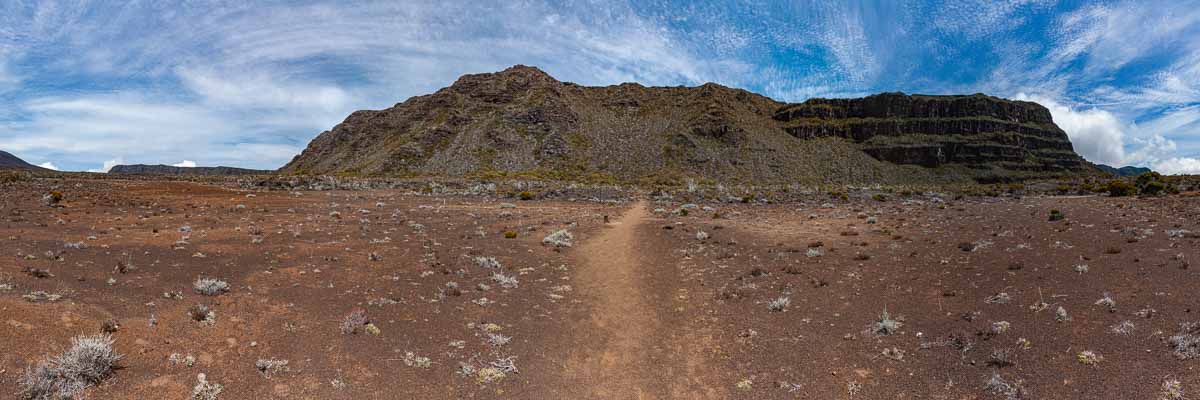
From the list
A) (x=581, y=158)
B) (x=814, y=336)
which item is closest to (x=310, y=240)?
(x=814, y=336)

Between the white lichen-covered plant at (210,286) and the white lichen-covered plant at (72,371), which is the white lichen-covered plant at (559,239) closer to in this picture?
the white lichen-covered plant at (210,286)

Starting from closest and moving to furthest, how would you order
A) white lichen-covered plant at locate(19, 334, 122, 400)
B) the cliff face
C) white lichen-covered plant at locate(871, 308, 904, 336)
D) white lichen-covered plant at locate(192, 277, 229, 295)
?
1. white lichen-covered plant at locate(19, 334, 122, 400)
2. white lichen-covered plant at locate(871, 308, 904, 336)
3. white lichen-covered plant at locate(192, 277, 229, 295)
4. the cliff face

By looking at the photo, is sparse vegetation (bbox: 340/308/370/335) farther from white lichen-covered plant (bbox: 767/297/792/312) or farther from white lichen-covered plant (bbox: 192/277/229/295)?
white lichen-covered plant (bbox: 767/297/792/312)

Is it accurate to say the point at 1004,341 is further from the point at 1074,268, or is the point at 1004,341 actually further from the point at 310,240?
the point at 310,240

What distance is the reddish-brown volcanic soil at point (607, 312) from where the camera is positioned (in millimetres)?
6562

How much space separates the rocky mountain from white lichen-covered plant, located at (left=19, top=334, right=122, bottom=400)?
76816mm

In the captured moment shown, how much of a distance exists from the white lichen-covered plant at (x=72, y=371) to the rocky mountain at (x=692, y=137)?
76.8 metres

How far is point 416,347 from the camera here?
7.85 m

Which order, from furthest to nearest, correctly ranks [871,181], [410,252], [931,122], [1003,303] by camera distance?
1. [931,122]
2. [871,181]
3. [410,252]
4. [1003,303]

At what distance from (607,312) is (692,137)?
9817 centimetres

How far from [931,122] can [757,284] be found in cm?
12862

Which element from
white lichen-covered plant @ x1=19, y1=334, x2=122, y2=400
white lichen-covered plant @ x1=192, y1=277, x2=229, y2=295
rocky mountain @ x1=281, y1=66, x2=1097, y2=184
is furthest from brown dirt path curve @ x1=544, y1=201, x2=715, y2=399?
rocky mountain @ x1=281, y1=66, x2=1097, y2=184

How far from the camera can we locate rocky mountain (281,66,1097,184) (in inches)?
3787

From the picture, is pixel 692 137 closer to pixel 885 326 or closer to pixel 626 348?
pixel 885 326
